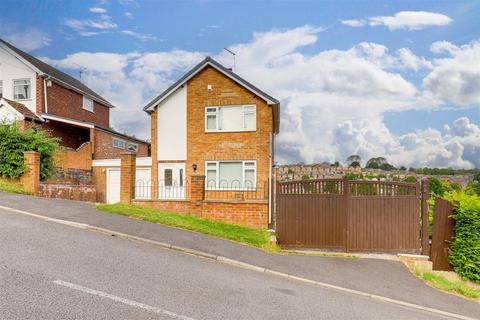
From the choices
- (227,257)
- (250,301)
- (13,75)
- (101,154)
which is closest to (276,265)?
(227,257)

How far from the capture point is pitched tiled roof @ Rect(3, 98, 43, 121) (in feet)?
65.2

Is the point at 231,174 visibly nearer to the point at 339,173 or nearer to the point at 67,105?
the point at 339,173

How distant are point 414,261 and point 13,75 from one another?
24.8 meters

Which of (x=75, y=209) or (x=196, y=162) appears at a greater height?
(x=196, y=162)

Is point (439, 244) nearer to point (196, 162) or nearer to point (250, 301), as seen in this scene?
point (250, 301)

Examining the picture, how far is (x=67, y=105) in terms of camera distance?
24.3 metres

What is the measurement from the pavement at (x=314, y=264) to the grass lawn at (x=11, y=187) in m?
2.65

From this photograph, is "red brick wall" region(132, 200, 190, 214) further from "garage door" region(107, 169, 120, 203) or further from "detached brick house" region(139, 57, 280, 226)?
"garage door" region(107, 169, 120, 203)

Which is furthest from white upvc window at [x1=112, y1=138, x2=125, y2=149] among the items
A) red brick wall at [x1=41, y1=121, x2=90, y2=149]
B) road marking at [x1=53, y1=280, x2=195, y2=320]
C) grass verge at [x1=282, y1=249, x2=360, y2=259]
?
road marking at [x1=53, y1=280, x2=195, y2=320]

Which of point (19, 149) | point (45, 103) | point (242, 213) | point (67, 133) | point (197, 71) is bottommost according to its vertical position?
point (242, 213)

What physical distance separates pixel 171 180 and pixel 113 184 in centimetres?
450

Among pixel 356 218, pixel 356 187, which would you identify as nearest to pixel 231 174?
pixel 356 187

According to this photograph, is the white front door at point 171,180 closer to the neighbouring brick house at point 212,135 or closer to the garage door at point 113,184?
the neighbouring brick house at point 212,135

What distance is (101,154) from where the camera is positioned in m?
22.4
